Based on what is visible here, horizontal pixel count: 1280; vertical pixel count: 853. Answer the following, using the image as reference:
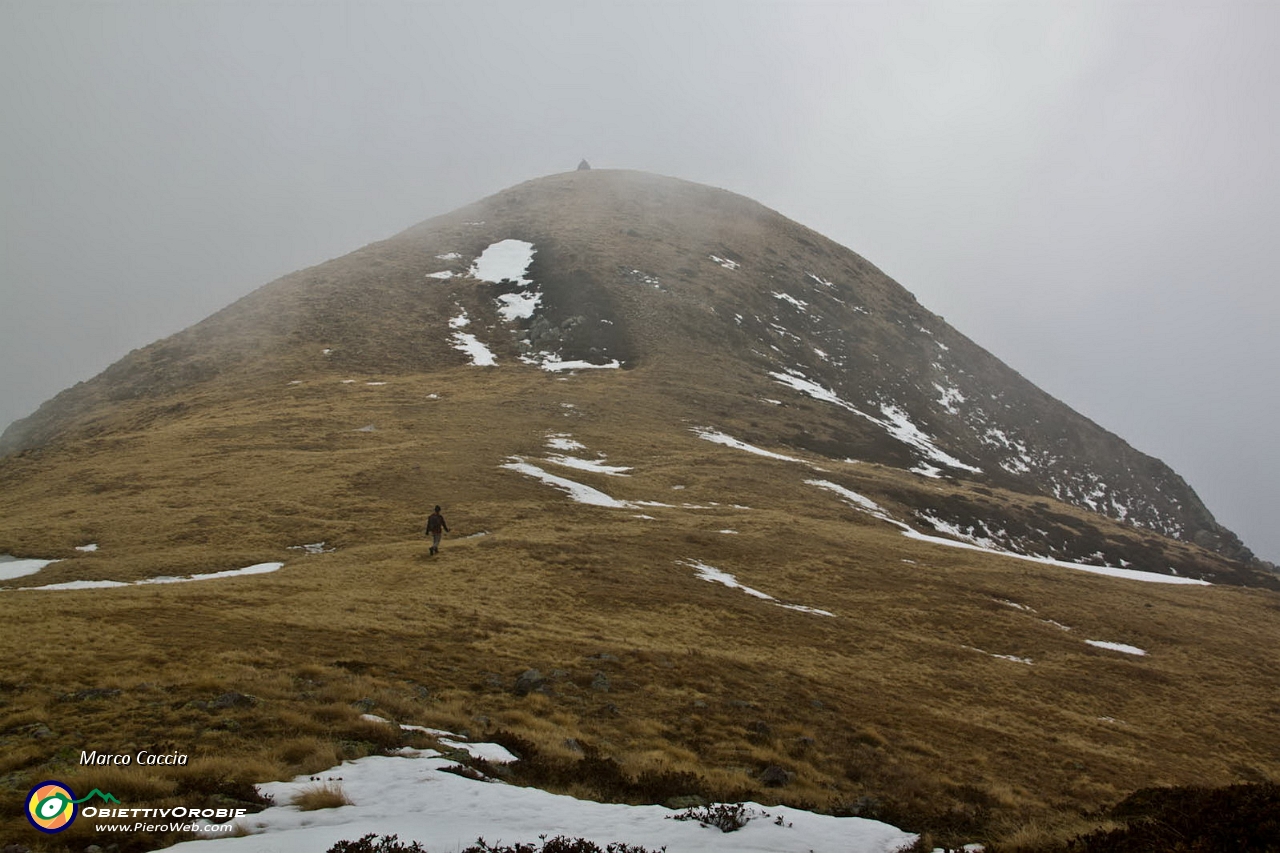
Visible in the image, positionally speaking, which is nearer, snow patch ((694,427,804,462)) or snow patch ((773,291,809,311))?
snow patch ((694,427,804,462))

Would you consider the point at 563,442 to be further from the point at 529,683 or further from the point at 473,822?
the point at 473,822

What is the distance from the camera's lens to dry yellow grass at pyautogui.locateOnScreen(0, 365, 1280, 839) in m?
13.0

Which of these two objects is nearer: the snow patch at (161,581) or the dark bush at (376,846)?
the dark bush at (376,846)

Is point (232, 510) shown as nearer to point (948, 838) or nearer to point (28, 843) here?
point (28, 843)

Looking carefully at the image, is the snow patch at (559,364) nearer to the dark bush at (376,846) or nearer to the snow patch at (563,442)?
the snow patch at (563,442)

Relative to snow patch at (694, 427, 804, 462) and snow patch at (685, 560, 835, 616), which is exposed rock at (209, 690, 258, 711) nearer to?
snow patch at (685, 560, 835, 616)

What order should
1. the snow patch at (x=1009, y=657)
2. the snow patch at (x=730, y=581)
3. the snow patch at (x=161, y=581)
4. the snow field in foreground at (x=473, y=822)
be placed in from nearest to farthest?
the snow field in foreground at (x=473, y=822), the snow patch at (x=161, y=581), the snow patch at (x=1009, y=657), the snow patch at (x=730, y=581)

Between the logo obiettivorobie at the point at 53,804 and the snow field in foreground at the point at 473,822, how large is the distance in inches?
59.3

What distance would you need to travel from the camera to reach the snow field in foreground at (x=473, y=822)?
8.51 m

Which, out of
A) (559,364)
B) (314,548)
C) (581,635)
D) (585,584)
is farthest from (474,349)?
(581,635)

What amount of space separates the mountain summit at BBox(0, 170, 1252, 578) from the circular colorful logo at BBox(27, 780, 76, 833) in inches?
2246

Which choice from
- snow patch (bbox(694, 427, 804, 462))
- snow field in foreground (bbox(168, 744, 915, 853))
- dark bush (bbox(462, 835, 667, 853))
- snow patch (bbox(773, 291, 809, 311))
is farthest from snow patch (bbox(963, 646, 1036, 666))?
snow patch (bbox(773, 291, 809, 311))

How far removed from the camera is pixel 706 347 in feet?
298

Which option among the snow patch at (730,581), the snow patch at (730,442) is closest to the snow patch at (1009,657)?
the snow patch at (730,581)
